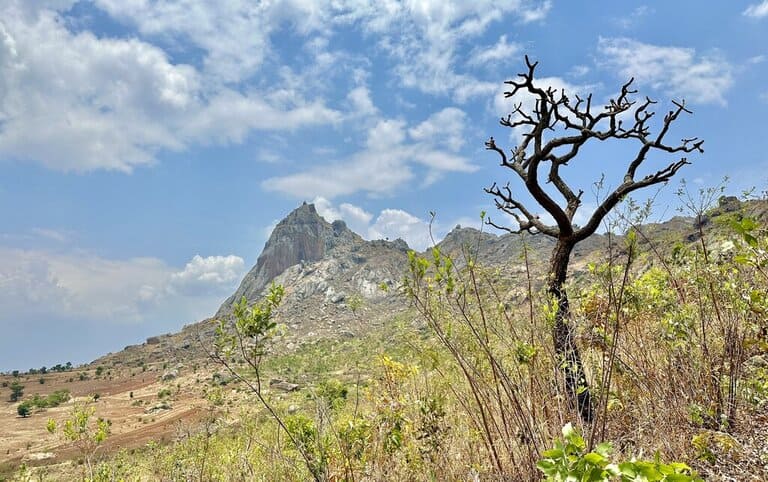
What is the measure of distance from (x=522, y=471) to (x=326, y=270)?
167 m

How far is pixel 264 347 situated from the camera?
11.6ft

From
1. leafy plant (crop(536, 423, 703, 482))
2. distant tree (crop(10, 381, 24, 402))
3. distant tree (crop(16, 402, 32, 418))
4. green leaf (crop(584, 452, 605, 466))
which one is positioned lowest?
distant tree (crop(16, 402, 32, 418))

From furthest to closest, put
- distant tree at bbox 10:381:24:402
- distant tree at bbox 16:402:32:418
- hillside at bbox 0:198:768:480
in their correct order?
distant tree at bbox 10:381:24:402, distant tree at bbox 16:402:32:418, hillside at bbox 0:198:768:480

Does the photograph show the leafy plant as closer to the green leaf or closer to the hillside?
the green leaf

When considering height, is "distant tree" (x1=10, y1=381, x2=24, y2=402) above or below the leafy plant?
below

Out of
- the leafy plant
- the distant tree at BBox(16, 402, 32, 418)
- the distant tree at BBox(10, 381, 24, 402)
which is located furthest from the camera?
the distant tree at BBox(10, 381, 24, 402)

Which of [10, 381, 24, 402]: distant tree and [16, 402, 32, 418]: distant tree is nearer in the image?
[16, 402, 32, 418]: distant tree

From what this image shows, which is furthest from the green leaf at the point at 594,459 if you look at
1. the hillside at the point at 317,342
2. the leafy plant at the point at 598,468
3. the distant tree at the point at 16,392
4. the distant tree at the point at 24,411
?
the distant tree at the point at 16,392

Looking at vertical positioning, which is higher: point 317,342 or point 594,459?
point 594,459

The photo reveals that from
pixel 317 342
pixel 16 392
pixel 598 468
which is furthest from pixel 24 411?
pixel 598 468

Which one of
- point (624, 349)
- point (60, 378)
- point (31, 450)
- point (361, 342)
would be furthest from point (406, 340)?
point (60, 378)

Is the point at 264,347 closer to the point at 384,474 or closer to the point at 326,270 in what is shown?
the point at 384,474

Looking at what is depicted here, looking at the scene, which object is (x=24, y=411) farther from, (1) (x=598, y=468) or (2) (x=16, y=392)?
(1) (x=598, y=468)

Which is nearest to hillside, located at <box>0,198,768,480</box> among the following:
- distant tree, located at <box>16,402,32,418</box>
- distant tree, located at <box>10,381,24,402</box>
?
distant tree, located at <box>16,402,32,418</box>
